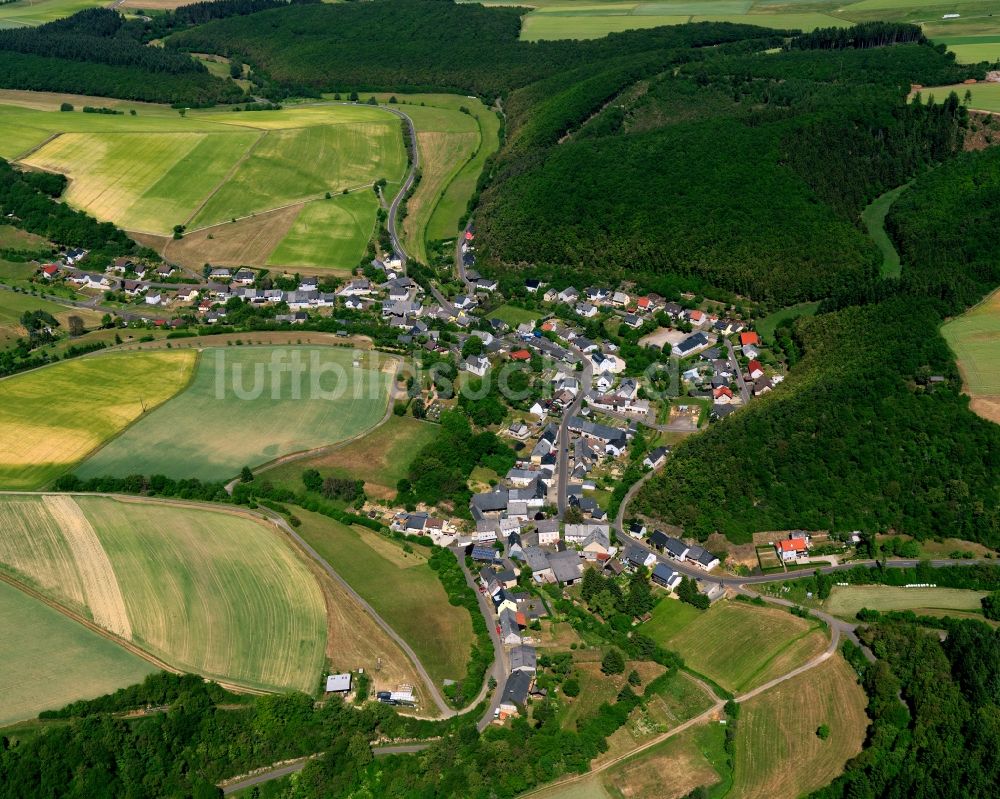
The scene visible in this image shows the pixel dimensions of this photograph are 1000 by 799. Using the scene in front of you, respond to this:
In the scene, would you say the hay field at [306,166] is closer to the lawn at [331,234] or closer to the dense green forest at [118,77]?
the lawn at [331,234]

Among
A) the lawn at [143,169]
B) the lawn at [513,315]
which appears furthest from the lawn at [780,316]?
the lawn at [143,169]

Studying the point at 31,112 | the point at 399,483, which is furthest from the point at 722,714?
the point at 31,112

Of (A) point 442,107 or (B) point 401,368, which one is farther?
(A) point 442,107

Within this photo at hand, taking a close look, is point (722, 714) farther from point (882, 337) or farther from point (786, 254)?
point (786, 254)

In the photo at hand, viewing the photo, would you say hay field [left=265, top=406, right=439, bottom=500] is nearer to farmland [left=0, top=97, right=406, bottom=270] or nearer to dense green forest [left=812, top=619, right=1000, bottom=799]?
dense green forest [left=812, top=619, right=1000, bottom=799]

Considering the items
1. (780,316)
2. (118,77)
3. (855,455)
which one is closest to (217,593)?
(855,455)

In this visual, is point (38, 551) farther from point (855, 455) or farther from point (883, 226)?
point (883, 226)
